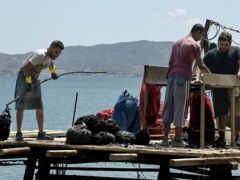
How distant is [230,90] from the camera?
1211 centimetres

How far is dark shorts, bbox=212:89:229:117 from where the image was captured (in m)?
12.6

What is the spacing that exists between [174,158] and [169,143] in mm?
964

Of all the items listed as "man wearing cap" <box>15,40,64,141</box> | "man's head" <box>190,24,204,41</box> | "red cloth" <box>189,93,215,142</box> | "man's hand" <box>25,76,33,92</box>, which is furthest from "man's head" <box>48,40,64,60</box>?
"red cloth" <box>189,93,215,142</box>

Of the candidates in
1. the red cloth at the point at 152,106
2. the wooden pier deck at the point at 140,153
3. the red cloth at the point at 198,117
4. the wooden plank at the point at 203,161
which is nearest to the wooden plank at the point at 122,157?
the wooden pier deck at the point at 140,153

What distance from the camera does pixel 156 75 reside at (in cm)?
1295

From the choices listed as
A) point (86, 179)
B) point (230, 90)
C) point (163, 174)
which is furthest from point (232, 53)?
point (86, 179)

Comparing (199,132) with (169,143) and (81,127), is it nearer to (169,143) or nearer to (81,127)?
(169,143)

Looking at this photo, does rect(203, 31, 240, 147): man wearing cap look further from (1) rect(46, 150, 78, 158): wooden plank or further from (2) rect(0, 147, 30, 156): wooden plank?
(2) rect(0, 147, 30, 156): wooden plank

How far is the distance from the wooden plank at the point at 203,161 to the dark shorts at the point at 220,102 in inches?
64.5

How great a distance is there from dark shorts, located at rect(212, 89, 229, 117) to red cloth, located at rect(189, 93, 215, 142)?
10 cm

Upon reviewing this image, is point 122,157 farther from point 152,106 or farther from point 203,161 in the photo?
point 152,106

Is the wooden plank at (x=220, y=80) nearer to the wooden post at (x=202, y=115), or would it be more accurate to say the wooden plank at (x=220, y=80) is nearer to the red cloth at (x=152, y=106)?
the wooden post at (x=202, y=115)

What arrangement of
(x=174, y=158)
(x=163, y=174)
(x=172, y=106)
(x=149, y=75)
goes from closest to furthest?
(x=174, y=158), (x=172, y=106), (x=149, y=75), (x=163, y=174)

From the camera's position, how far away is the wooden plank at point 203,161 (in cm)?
1041
